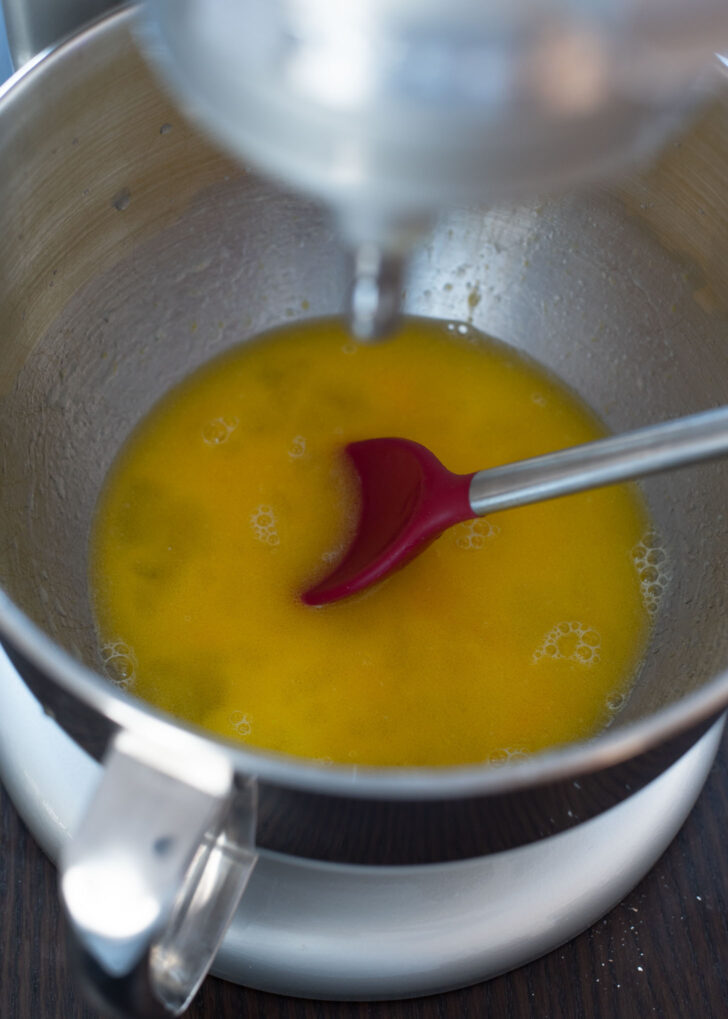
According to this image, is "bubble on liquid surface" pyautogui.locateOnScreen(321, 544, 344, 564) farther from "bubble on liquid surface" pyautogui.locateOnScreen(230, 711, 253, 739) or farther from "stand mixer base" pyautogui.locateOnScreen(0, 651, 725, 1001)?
"stand mixer base" pyautogui.locateOnScreen(0, 651, 725, 1001)

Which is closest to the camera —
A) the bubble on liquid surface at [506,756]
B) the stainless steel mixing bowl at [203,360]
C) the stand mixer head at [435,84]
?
the stand mixer head at [435,84]

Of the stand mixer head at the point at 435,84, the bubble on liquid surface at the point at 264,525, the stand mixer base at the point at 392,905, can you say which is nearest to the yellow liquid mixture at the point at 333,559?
the bubble on liquid surface at the point at 264,525

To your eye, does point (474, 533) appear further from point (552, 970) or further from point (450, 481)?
point (552, 970)

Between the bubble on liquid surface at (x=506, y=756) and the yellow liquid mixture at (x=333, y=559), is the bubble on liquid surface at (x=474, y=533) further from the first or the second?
the bubble on liquid surface at (x=506, y=756)

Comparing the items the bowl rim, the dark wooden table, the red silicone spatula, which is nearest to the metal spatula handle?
the red silicone spatula

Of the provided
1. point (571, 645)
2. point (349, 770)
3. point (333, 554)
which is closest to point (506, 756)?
point (571, 645)

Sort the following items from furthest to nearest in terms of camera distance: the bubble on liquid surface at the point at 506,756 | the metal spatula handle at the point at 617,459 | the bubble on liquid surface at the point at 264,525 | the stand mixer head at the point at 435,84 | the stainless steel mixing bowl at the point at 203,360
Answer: the bubble on liquid surface at the point at 264,525 < the bubble on liquid surface at the point at 506,756 < the metal spatula handle at the point at 617,459 < the stainless steel mixing bowl at the point at 203,360 < the stand mixer head at the point at 435,84
